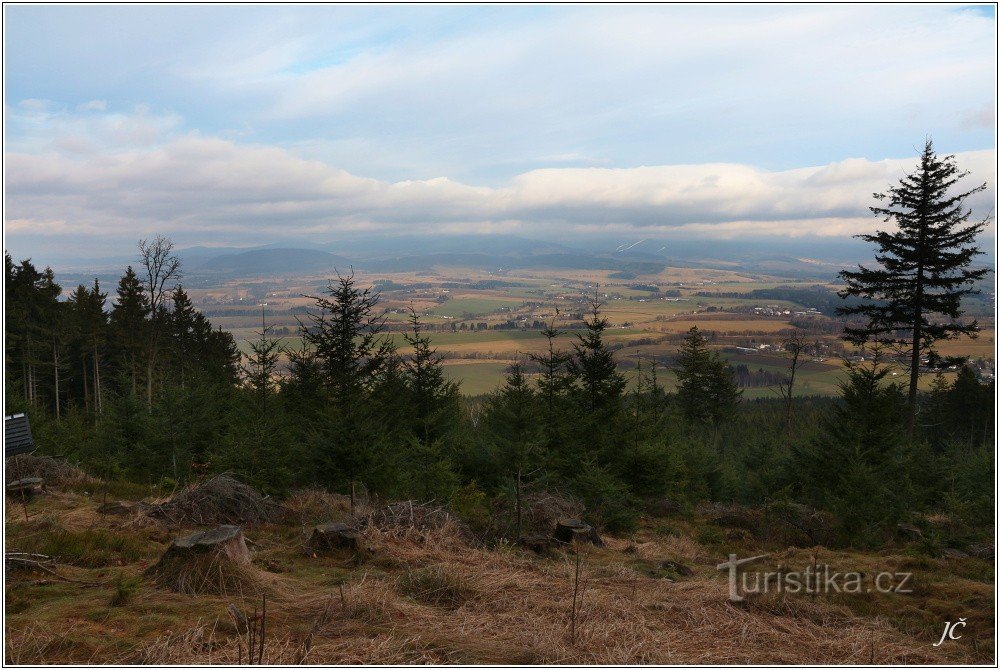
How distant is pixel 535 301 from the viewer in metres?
90.2

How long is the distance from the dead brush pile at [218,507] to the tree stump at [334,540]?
2.00 metres

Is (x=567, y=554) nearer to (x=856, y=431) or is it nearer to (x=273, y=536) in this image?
(x=273, y=536)

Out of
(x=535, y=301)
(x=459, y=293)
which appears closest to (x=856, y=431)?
(x=535, y=301)

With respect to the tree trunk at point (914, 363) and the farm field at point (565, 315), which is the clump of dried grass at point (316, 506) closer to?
the tree trunk at point (914, 363)

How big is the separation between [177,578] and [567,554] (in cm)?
481

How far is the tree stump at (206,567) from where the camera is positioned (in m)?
5.29

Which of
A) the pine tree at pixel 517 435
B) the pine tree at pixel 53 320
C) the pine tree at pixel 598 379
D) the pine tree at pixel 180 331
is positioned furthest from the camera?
the pine tree at pixel 180 331

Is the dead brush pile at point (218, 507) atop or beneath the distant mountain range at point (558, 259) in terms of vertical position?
beneath

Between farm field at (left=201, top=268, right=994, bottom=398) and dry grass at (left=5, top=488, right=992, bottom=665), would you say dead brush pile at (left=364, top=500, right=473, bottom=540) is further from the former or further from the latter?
farm field at (left=201, top=268, right=994, bottom=398)

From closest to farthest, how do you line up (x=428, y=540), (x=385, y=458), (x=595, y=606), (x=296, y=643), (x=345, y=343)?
(x=296, y=643) < (x=595, y=606) < (x=428, y=540) < (x=385, y=458) < (x=345, y=343)

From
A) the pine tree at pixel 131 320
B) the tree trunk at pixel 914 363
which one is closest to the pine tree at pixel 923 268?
the tree trunk at pixel 914 363

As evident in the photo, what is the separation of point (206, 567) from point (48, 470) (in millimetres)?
7390

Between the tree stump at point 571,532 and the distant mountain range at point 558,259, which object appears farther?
the distant mountain range at point 558,259

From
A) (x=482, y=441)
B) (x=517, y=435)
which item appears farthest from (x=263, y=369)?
(x=517, y=435)
